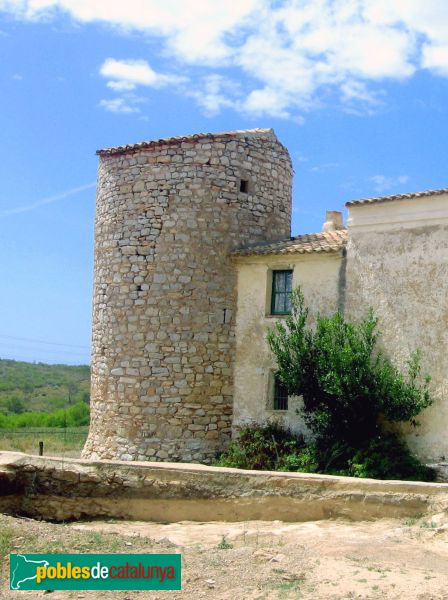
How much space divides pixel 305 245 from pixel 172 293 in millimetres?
2876

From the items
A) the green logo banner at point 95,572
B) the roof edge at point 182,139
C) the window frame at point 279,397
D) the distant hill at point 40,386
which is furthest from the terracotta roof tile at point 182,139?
the distant hill at point 40,386

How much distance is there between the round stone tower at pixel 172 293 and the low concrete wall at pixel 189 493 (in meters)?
4.46

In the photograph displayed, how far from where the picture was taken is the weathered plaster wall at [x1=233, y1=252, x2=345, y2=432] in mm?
14969

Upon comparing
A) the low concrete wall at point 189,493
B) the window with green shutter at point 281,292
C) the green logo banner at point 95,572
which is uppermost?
the window with green shutter at point 281,292

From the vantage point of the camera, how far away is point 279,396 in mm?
15531

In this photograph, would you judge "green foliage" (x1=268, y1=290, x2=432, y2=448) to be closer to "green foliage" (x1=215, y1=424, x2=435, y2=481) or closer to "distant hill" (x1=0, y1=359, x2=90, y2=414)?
"green foliage" (x1=215, y1=424, x2=435, y2=481)

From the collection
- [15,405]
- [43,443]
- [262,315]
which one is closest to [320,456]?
[262,315]

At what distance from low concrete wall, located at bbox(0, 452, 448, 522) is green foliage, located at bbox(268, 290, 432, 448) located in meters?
3.65

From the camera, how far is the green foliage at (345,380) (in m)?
13.4

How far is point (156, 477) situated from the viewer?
1075cm

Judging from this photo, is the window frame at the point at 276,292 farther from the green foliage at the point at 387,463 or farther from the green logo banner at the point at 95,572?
the green logo banner at the point at 95,572

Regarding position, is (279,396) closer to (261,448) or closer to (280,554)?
(261,448)

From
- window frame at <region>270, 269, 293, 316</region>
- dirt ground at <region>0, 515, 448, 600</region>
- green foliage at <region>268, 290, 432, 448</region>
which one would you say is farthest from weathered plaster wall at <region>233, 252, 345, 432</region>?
dirt ground at <region>0, 515, 448, 600</region>

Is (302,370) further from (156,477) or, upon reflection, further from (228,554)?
(228,554)
